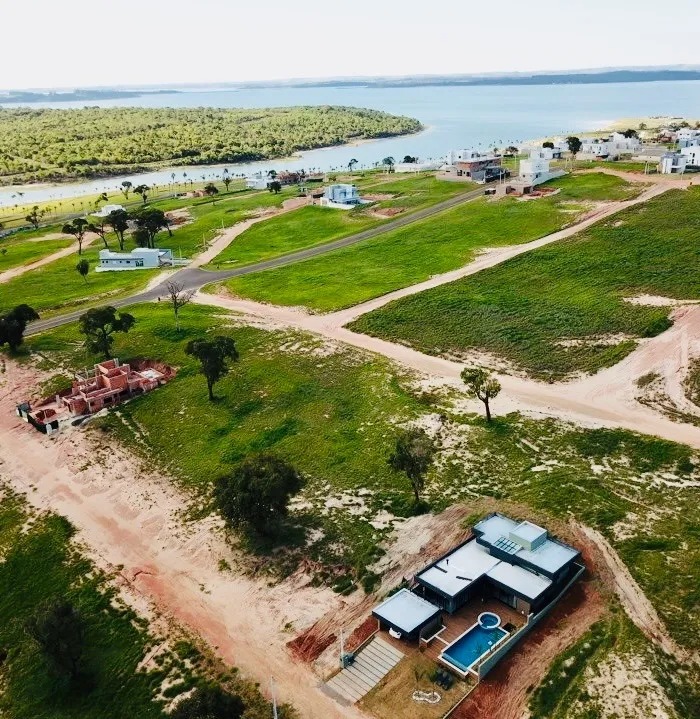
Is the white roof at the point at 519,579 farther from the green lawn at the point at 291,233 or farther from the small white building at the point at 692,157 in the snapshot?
the small white building at the point at 692,157

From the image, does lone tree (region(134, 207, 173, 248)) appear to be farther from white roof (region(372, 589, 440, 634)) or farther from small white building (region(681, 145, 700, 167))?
small white building (region(681, 145, 700, 167))

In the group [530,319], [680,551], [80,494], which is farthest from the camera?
[530,319]

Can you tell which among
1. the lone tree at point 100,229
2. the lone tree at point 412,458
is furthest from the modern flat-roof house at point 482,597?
the lone tree at point 100,229

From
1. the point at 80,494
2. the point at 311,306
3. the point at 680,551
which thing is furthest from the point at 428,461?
the point at 311,306

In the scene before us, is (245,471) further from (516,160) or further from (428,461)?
(516,160)

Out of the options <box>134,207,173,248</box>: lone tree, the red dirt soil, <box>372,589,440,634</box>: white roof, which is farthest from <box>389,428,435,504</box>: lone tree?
<box>134,207,173,248</box>: lone tree

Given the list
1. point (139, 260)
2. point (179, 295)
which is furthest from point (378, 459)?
point (139, 260)

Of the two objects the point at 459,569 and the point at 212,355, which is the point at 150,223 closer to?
the point at 212,355
